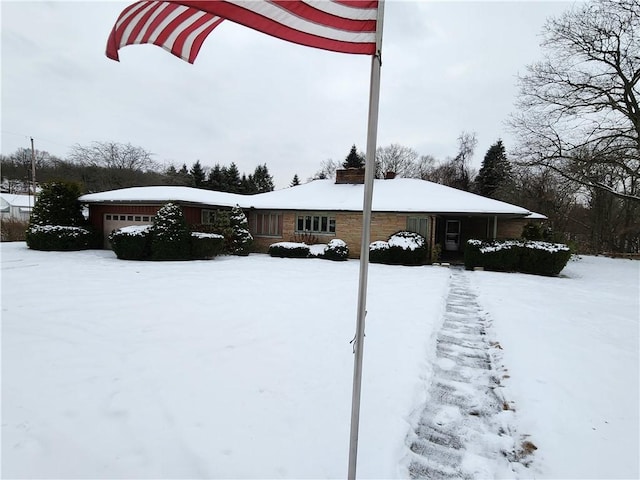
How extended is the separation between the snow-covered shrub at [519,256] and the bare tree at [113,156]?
42233 mm

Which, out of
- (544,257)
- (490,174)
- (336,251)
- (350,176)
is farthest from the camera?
(490,174)

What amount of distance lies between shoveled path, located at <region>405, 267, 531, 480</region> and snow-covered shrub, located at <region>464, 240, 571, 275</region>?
30.8 feet

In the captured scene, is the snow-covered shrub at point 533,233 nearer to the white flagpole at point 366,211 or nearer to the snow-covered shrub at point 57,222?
the white flagpole at point 366,211

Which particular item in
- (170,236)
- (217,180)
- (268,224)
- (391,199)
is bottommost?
(170,236)

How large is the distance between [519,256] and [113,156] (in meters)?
48.1

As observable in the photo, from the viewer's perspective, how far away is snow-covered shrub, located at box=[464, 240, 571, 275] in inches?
480

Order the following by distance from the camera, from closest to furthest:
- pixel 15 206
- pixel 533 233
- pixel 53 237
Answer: pixel 53 237, pixel 533 233, pixel 15 206

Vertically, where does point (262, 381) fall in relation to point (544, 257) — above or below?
below

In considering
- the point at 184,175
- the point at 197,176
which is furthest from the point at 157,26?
the point at 184,175

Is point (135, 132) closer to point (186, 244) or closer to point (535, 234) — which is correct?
point (186, 244)

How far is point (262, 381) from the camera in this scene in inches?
135

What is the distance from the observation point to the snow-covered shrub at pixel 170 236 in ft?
43.0

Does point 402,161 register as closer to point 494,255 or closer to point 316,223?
point 316,223

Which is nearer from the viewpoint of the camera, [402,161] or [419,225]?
[419,225]
